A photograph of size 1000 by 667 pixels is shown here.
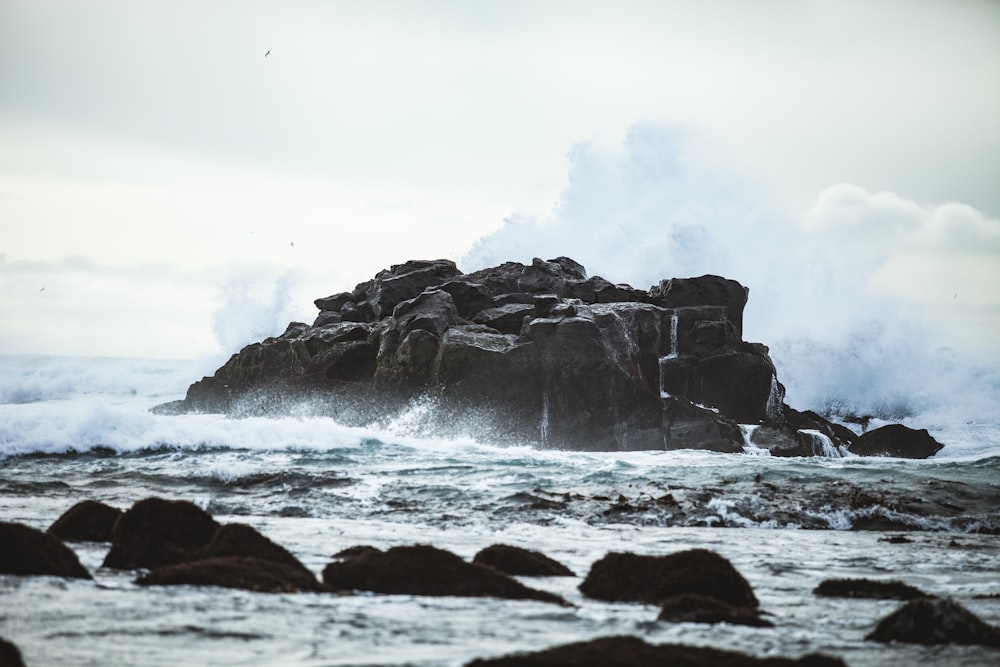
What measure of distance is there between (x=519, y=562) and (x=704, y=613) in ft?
7.43

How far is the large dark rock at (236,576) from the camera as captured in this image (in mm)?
6172

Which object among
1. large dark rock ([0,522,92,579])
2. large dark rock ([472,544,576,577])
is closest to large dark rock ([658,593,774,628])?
large dark rock ([472,544,576,577])

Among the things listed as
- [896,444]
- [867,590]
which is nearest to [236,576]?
[867,590]

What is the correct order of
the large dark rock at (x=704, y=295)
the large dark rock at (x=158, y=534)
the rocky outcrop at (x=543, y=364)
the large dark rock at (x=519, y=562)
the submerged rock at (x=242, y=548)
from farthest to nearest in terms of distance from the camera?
the large dark rock at (x=704, y=295) < the rocky outcrop at (x=543, y=364) < the large dark rock at (x=519, y=562) < the large dark rock at (x=158, y=534) < the submerged rock at (x=242, y=548)

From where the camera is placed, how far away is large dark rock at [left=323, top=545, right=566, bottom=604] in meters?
6.45

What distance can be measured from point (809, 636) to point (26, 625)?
4207mm

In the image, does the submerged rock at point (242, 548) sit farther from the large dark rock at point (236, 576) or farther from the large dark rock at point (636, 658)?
the large dark rock at point (636, 658)

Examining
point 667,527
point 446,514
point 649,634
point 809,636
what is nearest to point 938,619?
point 809,636

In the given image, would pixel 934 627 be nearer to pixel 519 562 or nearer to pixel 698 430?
pixel 519 562

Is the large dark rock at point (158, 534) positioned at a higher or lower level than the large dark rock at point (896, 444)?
lower

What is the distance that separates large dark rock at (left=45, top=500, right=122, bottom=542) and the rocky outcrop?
19.1m

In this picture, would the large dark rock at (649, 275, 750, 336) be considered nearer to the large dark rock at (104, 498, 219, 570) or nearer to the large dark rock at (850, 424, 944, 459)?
the large dark rock at (850, 424, 944, 459)

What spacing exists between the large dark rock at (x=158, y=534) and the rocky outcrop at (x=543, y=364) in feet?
66.1

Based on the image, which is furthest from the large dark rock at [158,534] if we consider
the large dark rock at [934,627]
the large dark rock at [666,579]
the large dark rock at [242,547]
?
the large dark rock at [934,627]
